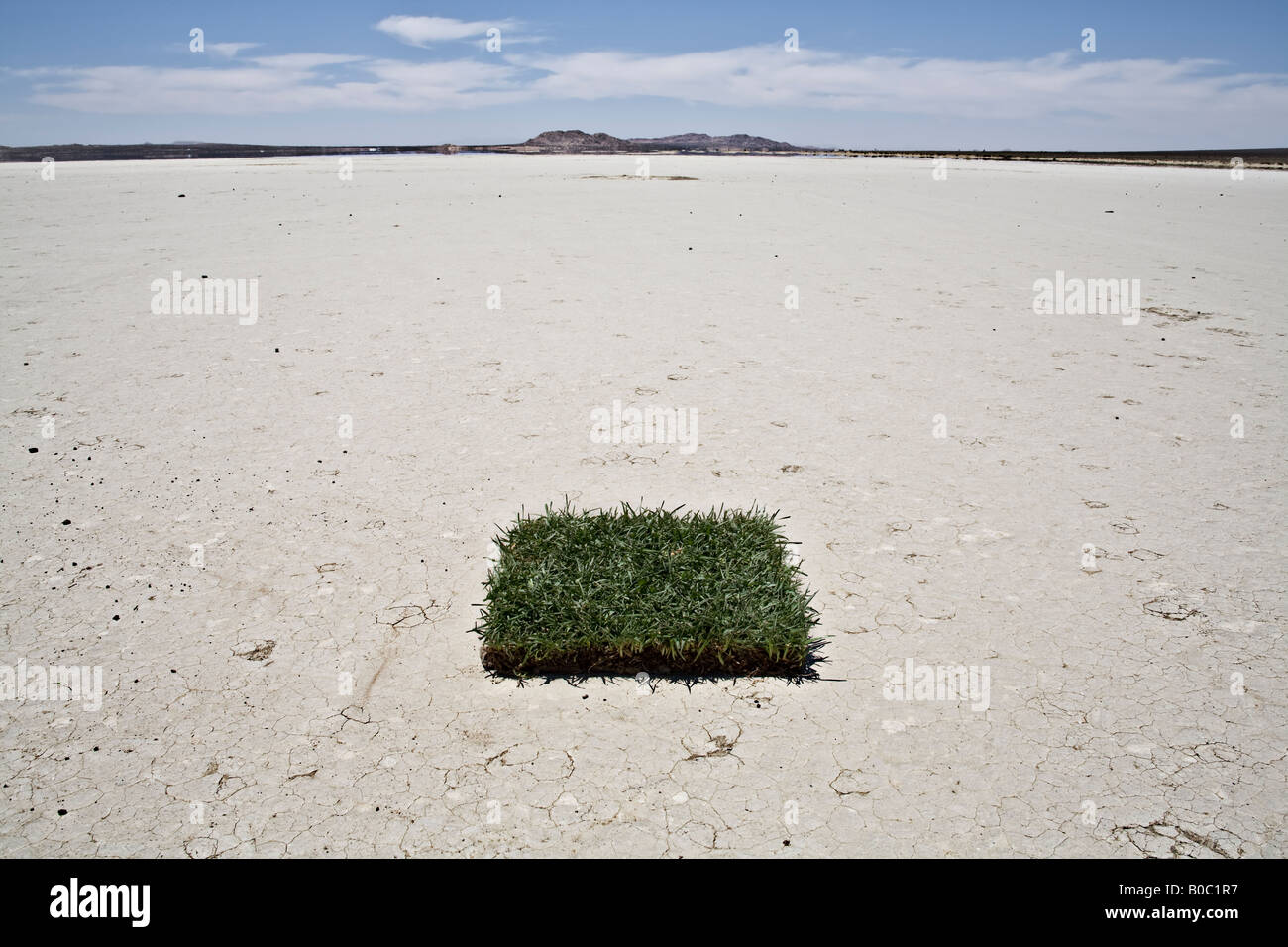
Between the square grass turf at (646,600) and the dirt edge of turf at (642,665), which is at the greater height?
the square grass turf at (646,600)

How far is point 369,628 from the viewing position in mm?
3225

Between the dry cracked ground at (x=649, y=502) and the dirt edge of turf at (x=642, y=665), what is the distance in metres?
0.07

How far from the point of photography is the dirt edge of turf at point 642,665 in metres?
2.98

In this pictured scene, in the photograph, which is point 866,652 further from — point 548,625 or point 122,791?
point 122,791

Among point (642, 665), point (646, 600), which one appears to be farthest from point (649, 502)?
point (642, 665)

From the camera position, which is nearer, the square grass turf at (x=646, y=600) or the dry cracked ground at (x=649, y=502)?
the dry cracked ground at (x=649, y=502)

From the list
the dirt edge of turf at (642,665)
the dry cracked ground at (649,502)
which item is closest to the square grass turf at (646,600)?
the dirt edge of turf at (642,665)

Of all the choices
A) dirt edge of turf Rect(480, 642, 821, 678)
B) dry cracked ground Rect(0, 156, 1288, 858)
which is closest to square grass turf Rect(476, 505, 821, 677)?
dirt edge of turf Rect(480, 642, 821, 678)

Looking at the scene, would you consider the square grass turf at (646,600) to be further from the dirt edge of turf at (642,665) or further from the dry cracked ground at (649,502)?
the dry cracked ground at (649,502)

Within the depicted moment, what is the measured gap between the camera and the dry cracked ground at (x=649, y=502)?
2355mm

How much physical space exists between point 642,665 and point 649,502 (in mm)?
1372

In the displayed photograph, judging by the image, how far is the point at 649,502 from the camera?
167 inches

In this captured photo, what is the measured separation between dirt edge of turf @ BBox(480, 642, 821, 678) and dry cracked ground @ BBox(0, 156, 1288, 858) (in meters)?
0.07

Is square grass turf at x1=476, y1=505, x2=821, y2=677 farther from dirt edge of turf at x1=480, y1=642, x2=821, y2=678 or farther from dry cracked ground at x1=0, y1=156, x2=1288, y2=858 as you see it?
dry cracked ground at x1=0, y1=156, x2=1288, y2=858
